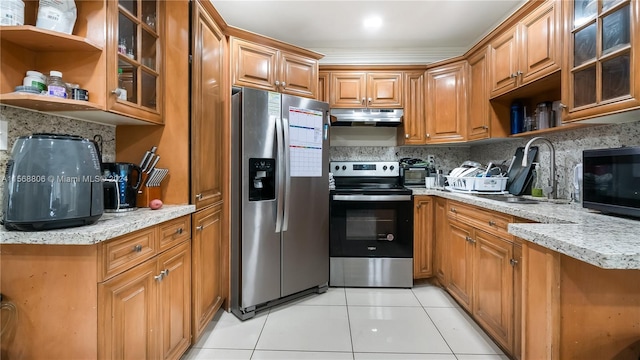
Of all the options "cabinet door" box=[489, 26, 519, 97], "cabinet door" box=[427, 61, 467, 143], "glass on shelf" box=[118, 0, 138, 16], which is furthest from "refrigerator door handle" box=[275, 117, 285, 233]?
"cabinet door" box=[489, 26, 519, 97]

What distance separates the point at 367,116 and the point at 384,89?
0.38 metres

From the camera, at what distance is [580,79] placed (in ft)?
5.01

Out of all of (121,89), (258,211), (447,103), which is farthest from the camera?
(447,103)

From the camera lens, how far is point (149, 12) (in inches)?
61.2

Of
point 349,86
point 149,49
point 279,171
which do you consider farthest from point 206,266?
point 349,86

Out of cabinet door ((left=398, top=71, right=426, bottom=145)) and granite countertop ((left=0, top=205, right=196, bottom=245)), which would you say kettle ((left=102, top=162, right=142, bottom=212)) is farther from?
→ cabinet door ((left=398, top=71, right=426, bottom=145))

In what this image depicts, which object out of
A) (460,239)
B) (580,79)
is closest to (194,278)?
(460,239)

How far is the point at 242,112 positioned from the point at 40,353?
157cm

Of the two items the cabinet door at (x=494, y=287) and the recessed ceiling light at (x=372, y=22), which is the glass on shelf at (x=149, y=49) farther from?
the cabinet door at (x=494, y=287)

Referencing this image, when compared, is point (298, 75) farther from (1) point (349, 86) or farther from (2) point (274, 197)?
(2) point (274, 197)

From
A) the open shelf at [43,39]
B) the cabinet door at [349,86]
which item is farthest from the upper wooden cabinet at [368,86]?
the open shelf at [43,39]

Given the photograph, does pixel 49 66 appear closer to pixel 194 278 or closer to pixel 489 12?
pixel 194 278

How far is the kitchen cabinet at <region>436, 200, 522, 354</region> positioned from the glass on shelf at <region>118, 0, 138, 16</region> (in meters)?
2.31

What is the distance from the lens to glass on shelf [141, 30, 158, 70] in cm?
153
